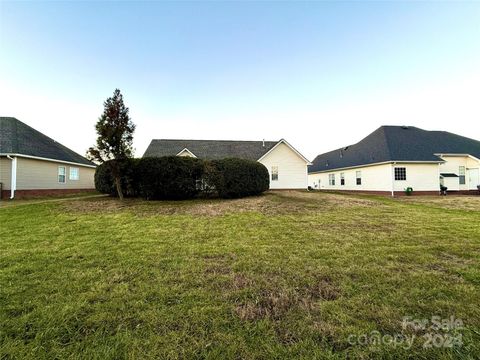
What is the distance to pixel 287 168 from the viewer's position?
77.6 ft

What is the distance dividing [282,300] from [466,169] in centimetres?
3029

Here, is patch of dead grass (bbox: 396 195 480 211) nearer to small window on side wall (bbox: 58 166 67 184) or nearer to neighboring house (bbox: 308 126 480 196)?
neighboring house (bbox: 308 126 480 196)

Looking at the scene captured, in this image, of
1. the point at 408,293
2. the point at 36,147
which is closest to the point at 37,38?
the point at 36,147

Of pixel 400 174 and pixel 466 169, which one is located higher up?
pixel 466 169

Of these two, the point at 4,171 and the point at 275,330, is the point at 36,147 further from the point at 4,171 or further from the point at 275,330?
the point at 275,330

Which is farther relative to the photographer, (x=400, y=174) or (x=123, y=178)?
(x=400, y=174)

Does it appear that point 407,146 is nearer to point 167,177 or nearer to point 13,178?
point 167,177

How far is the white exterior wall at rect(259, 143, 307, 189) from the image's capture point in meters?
23.5

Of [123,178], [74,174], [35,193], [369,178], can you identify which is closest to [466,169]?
[369,178]

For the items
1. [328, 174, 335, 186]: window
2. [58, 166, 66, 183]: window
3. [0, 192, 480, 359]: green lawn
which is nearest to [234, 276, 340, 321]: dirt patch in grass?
[0, 192, 480, 359]: green lawn

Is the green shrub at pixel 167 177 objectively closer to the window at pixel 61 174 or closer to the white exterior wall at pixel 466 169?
the window at pixel 61 174

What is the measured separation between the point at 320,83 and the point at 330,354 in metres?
17.3

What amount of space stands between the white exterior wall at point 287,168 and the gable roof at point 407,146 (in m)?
7.05

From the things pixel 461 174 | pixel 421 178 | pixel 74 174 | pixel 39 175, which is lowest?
pixel 421 178
